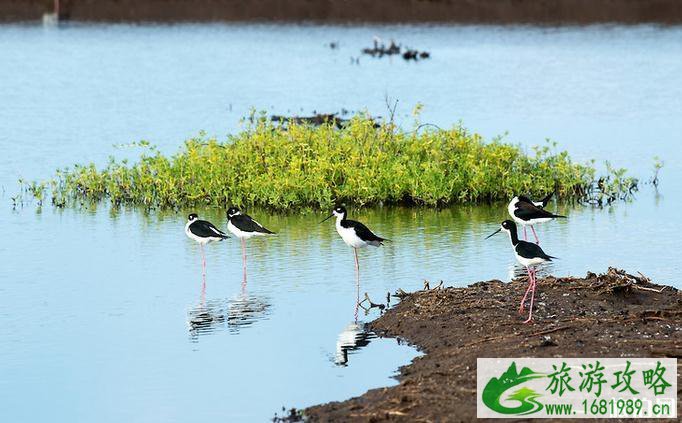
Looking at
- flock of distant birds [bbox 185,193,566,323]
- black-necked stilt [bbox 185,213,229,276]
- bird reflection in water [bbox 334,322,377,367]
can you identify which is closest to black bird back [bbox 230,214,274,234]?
flock of distant birds [bbox 185,193,566,323]

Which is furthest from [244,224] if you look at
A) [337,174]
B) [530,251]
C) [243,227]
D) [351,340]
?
A: [530,251]

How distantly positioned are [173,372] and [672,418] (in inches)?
211

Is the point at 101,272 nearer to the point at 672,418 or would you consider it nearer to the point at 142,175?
the point at 142,175

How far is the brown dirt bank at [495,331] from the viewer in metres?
12.3

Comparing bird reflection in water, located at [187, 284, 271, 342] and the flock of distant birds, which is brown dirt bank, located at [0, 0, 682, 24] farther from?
bird reflection in water, located at [187, 284, 271, 342]

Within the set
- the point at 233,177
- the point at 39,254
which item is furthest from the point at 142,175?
the point at 39,254

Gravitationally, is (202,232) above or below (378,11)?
below

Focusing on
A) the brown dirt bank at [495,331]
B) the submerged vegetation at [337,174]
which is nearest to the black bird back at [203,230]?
the submerged vegetation at [337,174]

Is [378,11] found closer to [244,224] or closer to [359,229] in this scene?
[244,224]

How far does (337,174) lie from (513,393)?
11.8 metres

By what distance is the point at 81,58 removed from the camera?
57.9 metres

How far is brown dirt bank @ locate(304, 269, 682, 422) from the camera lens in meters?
12.3

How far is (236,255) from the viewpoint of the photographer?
20.9 m

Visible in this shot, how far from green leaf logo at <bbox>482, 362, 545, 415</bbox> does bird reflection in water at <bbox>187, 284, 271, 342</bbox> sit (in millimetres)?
4309
